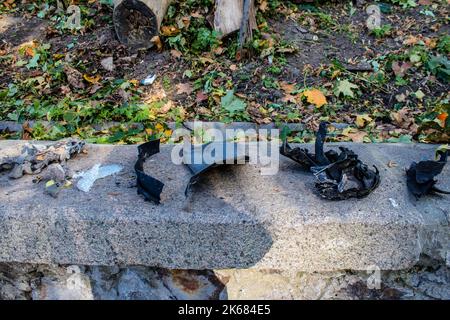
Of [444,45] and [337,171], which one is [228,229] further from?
[444,45]

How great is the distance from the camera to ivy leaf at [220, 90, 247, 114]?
353 cm

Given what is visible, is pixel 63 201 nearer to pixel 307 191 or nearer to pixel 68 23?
pixel 307 191

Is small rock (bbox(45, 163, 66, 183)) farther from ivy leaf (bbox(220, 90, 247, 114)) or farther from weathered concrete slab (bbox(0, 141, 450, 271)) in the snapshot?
ivy leaf (bbox(220, 90, 247, 114))

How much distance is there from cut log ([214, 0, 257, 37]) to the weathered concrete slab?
8.08ft

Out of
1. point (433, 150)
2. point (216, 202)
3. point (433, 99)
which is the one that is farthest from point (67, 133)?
point (433, 99)

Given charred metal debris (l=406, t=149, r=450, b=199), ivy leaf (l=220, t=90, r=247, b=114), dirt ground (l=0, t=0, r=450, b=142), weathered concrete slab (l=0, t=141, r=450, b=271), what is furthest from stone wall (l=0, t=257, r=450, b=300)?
ivy leaf (l=220, t=90, r=247, b=114)

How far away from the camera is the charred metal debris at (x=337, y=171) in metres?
1.90

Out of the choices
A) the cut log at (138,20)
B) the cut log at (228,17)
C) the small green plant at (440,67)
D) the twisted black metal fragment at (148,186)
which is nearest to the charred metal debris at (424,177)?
the twisted black metal fragment at (148,186)

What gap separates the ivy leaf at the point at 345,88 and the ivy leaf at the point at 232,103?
76 centimetres

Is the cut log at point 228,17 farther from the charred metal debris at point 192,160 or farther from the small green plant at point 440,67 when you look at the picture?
→ the charred metal debris at point 192,160

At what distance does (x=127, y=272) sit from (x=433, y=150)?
1.63 m

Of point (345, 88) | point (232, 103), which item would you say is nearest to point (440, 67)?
point (345, 88)

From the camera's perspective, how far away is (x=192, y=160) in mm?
2164

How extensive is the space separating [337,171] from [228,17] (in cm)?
253
